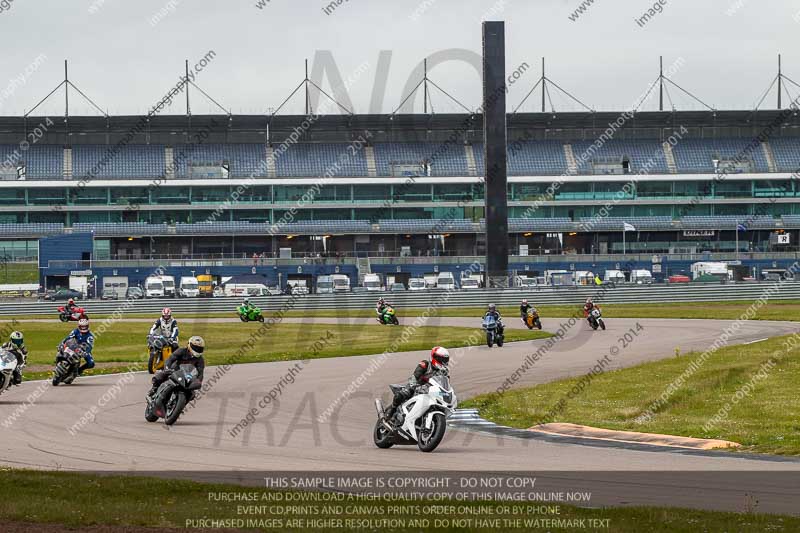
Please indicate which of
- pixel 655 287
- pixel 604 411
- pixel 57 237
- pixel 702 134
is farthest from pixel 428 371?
pixel 702 134

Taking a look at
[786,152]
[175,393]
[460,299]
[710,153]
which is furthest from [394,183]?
[175,393]

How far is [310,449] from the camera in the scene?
685 inches

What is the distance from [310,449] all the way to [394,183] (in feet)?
292

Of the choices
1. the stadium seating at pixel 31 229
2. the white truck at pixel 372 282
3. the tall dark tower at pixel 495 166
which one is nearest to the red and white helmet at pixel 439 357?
the tall dark tower at pixel 495 166

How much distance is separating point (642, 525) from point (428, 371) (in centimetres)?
706

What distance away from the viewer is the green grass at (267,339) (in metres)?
39.0

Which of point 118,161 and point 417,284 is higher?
point 118,161

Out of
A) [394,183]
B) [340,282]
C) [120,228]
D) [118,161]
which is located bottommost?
[340,282]

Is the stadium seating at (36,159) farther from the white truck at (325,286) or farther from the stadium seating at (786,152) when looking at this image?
the stadium seating at (786,152)

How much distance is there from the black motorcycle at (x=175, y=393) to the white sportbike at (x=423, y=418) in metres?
4.48

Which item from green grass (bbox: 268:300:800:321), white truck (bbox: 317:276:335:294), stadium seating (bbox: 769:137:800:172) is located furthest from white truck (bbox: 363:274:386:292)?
stadium seating (bbox: 769:137:800:172)

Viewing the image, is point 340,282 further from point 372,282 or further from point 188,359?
point 188,359

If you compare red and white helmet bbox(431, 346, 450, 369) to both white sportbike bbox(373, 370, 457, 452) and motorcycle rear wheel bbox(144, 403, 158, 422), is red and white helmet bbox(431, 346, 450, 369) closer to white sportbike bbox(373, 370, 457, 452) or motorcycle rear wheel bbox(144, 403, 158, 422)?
white sportbike bbox(373, 370, 457, 452)

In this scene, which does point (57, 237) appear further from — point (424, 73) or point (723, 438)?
point (723, 438)
